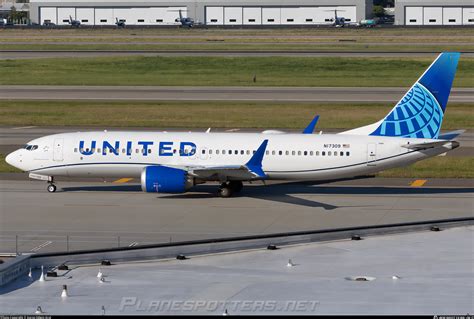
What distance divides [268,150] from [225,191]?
3387 mm

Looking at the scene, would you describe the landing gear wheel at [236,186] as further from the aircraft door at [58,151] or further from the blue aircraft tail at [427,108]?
the aircraft door at [58,151]

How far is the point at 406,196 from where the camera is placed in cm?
5478

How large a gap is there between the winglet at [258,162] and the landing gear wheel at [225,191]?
3064 mm

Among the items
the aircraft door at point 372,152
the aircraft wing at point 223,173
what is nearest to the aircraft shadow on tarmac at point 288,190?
the aircraft wing at point 223,173

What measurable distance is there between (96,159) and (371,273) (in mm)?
31002

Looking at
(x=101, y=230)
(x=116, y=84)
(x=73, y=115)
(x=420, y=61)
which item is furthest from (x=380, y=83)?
(x=101, y=230)

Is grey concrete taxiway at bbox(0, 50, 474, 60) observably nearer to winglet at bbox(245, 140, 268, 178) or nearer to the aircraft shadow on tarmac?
the aircraft shadow on tarmac

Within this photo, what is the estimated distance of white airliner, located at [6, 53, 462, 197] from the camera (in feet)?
174

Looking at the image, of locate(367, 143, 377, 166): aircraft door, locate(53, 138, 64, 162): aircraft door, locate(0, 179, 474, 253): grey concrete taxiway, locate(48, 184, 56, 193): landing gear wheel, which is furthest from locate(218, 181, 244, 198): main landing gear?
locate(48, 184, 56, 193): landing gear wheel

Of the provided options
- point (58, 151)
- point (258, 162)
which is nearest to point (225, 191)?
point (258, 162)

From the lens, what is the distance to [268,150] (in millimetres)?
54062

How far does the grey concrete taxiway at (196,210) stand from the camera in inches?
1757

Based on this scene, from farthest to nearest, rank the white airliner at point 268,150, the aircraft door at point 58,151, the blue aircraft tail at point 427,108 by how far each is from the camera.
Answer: the aircraft door at point 58,151 < the blue aircraft tail at point 427,108 < the white airliner at point 268,150

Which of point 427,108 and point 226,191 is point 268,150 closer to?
point 226,191
